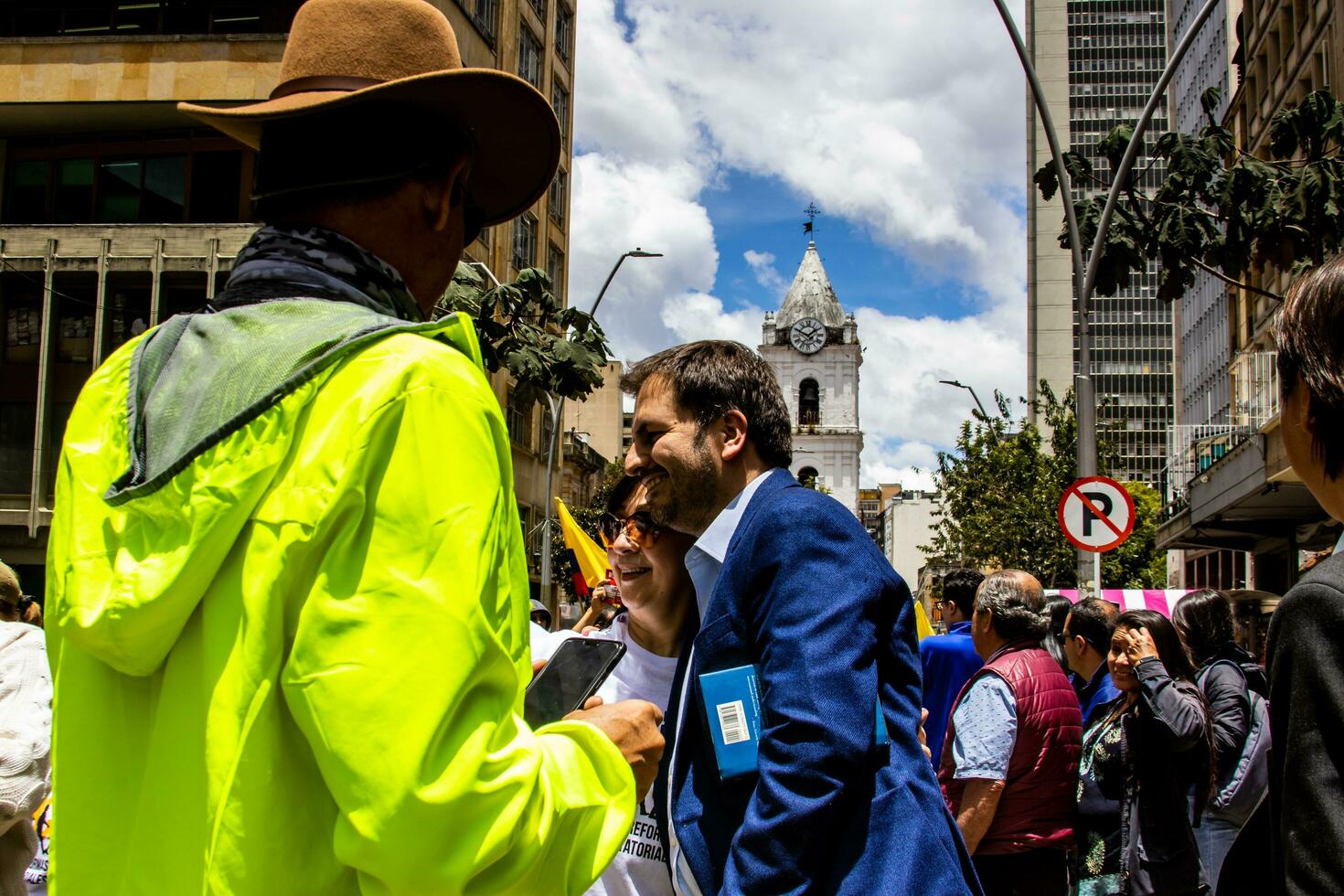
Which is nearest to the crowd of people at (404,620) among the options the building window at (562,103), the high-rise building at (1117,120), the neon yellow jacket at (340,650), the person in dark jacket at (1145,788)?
the neon yellow jacket at (340,650)

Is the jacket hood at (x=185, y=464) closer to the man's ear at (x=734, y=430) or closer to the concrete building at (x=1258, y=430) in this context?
the man's ear at (x=734, y=430)

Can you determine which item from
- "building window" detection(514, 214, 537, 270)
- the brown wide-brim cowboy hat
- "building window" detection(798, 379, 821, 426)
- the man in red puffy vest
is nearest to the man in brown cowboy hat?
the brown wide-brim cowboy hat

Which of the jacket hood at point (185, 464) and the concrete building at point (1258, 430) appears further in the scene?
the concrete building at point (1258, 430)

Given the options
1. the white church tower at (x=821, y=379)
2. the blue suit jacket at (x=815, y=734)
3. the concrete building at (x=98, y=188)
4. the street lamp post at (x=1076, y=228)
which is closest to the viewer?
the blue suit jacket at (x=815, y=734)

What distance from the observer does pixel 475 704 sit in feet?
5.09

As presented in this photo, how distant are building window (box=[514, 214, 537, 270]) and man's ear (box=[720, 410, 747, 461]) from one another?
41243mm

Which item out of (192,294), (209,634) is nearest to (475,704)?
(209,634)

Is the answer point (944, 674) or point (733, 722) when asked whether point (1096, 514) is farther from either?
point (733, 722)

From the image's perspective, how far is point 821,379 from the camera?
5157 inches

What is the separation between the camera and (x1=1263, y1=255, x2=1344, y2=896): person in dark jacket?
74.2 inches

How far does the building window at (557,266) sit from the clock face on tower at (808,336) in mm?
80734

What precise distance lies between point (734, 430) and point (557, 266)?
160ft

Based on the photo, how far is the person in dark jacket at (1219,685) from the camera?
609 cm

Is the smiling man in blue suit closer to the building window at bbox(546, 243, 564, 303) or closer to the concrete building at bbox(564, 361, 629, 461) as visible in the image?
the building window at bbox(546, 243, 564, 303)
